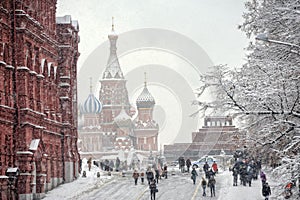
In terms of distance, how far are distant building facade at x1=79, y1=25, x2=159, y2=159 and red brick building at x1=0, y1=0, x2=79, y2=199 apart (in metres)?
63.7

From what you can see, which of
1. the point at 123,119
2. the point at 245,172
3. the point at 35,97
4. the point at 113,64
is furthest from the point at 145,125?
the point at 35,97

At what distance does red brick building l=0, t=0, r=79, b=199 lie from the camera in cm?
3438

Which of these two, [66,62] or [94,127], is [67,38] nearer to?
[66,62]

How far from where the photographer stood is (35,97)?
38.2 metres

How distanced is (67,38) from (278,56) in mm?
26231

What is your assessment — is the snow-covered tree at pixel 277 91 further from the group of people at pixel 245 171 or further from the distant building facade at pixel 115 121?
the distant building facade at pixel 115 121

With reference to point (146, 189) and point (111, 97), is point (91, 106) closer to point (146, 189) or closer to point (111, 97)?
point (111, 97)

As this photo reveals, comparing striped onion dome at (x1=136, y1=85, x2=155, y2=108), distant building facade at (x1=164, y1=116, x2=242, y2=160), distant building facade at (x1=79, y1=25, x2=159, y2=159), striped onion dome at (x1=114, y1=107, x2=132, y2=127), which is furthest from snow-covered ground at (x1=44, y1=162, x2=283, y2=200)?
striped onion dome at (x1=136, y1=85, x2=155, y2=108)

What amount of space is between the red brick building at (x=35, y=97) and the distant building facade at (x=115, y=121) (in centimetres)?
6372

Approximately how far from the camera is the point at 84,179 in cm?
4666

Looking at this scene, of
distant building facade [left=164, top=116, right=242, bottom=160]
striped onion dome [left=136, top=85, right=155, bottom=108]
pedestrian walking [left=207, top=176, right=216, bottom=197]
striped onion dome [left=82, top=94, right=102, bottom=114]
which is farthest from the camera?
striped onion dome [left=136, top=85, right=155, bottom=108]

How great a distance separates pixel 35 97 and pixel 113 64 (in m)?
84.1

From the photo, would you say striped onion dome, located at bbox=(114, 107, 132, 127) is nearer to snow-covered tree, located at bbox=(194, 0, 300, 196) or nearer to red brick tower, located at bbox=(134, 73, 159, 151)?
red brick tower, located at bbox=(134, 73, 159, 151)

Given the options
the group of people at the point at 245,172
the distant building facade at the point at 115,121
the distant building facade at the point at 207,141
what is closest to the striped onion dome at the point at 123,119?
the distant building facade at the point at 115,121
